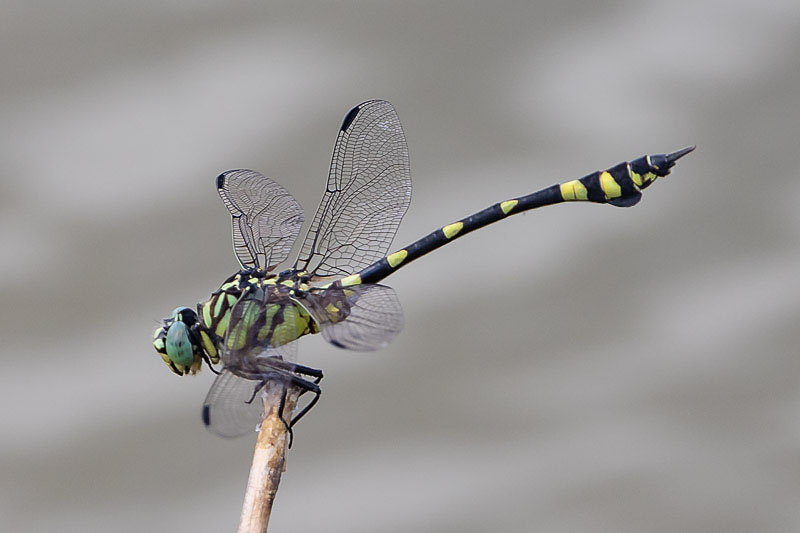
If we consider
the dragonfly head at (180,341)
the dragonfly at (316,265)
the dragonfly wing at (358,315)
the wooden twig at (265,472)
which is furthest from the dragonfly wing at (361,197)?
the wooden twig at (265,472)

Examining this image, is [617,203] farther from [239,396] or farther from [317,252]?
[239,396]

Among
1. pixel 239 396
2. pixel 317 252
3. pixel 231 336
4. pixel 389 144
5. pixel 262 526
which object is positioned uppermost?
pixel 389 144

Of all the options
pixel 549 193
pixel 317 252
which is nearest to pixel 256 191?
pixel 317 252

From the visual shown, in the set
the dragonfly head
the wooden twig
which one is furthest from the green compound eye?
the wooden twig

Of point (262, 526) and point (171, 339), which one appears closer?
point (262, 526)

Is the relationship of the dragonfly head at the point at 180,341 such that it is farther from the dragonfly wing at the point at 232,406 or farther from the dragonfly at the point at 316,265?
the dragonfly wing at the point at 232,406


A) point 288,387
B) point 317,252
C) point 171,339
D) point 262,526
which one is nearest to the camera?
point 262,526

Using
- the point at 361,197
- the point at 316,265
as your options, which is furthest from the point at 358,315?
the point at 361,197

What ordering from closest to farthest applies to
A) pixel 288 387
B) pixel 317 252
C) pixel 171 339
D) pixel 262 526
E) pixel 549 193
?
pixel 262 526 → pixel 288 387 → pixel 171 339 → pixel 317 252 → pixel 549 193

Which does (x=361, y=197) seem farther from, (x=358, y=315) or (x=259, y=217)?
(x=358, y=315)
